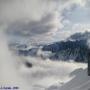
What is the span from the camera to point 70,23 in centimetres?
314

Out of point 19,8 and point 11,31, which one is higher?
point 19,8

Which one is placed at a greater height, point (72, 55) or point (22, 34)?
point (22, 34)

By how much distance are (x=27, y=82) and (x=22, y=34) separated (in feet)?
1.68

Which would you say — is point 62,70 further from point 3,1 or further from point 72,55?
point 3,1

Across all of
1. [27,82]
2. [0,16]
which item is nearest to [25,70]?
[27,82]

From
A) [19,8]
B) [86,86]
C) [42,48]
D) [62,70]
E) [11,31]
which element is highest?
[19,8]

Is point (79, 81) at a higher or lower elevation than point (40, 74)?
lower

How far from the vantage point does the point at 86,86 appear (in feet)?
10.0

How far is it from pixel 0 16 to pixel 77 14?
2.72ft

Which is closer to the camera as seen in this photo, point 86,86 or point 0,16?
point 86,86

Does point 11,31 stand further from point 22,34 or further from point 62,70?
point 62,70

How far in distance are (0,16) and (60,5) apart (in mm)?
659

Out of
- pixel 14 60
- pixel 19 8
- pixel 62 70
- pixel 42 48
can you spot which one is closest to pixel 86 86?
pixel 62 70

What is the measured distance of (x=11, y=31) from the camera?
3217 millimetres
